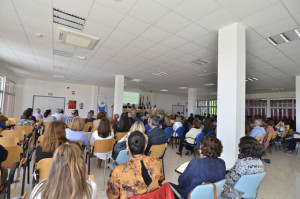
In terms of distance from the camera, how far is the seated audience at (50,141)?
2.21 metres

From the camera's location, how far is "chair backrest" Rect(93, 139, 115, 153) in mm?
3162

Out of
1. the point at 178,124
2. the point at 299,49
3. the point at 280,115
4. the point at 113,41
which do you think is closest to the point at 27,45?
the point at 113,41

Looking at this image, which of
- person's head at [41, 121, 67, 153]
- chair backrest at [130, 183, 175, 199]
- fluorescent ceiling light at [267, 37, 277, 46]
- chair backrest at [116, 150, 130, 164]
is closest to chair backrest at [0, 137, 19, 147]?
person's head at [41, 121, 67, 153]

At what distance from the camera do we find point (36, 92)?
11.3 meters

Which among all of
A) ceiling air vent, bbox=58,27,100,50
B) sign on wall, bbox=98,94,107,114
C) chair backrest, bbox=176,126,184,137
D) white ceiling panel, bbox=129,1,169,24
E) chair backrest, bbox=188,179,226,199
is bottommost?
chair backrest, bbox=176,126,184,137

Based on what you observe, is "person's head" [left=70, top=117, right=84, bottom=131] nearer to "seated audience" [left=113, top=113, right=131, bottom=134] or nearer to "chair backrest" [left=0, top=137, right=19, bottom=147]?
"chair backrest" [left=0, top=137, right=19, bottom=147]

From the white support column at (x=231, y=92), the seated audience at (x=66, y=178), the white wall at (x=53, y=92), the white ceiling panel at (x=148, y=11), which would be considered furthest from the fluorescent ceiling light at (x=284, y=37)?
the white wall at (x=53, y=92)

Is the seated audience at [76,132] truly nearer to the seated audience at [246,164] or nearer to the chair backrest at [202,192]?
the chair backrest at [202,192]

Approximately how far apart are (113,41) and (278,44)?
13.8ft

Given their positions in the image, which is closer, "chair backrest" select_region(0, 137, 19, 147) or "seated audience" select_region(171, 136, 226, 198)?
"seated audience" select_region(171, 136, 226, 198)

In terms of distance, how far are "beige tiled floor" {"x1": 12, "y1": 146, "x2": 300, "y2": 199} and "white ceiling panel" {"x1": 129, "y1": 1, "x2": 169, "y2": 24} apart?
324 cm

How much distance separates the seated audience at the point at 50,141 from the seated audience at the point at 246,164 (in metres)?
2.31

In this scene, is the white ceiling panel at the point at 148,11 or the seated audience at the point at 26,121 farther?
the seated audience at the point at 26,121

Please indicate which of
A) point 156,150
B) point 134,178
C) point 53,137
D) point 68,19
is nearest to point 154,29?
A: point 68,19
